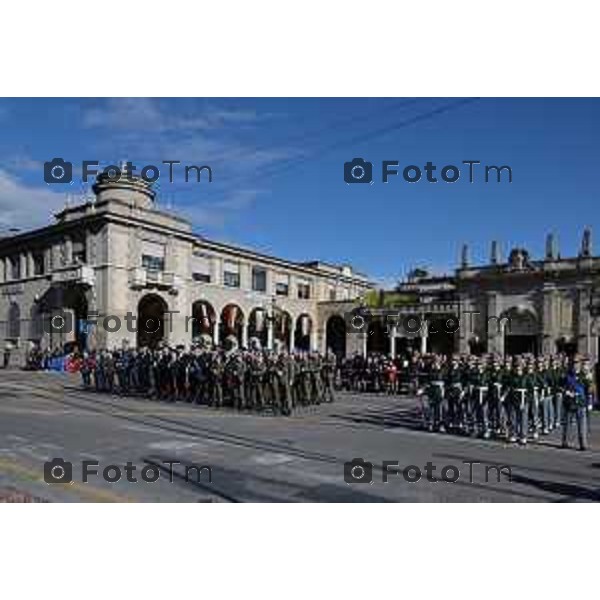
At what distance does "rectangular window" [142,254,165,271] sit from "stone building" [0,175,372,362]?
2.8 inches

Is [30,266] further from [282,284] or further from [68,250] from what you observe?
[282,284]

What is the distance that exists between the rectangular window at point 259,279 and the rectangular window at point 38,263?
17.7 metres

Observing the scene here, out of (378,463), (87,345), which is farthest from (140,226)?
(378,463)

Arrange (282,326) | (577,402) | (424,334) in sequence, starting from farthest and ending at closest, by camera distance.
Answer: (282,326)
(424,334)
(577,402)

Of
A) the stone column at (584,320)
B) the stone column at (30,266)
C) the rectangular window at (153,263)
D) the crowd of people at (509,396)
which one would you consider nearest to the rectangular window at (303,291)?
the rectangular window at (153,263)

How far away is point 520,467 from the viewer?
33.7 ft

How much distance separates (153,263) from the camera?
48.1 m

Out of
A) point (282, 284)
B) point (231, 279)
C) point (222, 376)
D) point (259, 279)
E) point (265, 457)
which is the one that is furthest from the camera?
point (282, 284)

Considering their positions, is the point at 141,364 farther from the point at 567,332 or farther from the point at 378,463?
the point at 567,332

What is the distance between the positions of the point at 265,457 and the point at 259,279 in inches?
1996

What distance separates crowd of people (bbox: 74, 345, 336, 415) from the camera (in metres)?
19.1

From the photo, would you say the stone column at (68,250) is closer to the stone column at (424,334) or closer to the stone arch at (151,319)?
the stone arch at (151,319)

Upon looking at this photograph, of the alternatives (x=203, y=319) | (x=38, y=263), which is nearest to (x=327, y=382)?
(x=203, y=319)

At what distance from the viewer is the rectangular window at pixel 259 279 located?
60.2 metres
